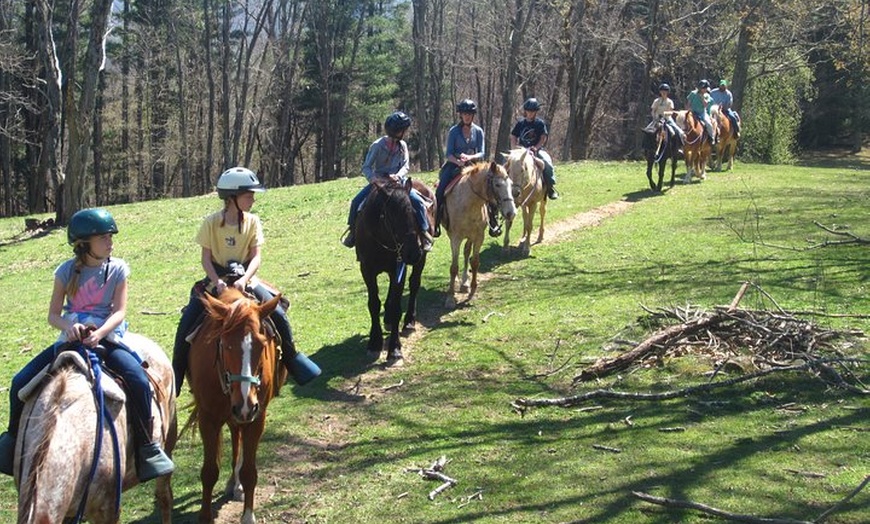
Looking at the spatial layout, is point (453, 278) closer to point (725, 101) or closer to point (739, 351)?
point (739, 351)

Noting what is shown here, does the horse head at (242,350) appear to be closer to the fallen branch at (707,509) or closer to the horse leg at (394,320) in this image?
the fallen branch at (707,509)

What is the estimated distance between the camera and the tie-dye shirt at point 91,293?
567 cm

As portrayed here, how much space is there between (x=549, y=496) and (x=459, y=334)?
4899 mm

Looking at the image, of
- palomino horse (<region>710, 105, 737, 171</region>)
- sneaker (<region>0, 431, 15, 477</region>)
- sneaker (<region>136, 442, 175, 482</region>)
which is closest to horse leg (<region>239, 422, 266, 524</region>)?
sneaker (<region>136, 442, 175, 482</region>)

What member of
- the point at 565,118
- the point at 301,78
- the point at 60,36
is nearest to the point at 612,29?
the point at 565,118

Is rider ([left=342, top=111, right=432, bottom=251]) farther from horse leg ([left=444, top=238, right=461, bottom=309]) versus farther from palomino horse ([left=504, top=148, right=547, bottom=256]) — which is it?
palomino horse ([left=504, top=148, right=547, bottom=256])

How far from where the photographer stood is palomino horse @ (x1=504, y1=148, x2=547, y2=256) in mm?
14609

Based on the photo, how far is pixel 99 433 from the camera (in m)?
5.05

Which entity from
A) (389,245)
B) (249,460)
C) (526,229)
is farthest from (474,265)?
(249,460)

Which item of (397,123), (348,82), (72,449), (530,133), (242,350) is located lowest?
(72,449)

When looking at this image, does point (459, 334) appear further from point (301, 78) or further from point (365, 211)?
point (301, 78)

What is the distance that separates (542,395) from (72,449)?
5070mm

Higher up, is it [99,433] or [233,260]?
[233,260]

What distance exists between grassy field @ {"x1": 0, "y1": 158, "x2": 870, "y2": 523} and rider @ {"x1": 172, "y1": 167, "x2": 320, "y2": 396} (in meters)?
1.10
